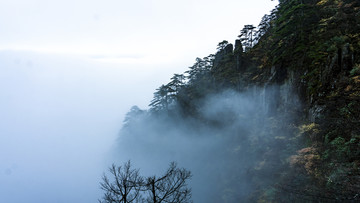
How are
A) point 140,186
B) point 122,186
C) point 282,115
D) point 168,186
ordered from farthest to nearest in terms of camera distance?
point 282,115 < point 168,186 < point 122,186 < point 140,186

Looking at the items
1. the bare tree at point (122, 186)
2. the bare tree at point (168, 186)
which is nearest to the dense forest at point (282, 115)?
the bare tree at point (168, 186)

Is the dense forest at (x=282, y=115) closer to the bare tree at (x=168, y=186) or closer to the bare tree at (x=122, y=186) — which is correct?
the bare tree at (x=168, y=186)

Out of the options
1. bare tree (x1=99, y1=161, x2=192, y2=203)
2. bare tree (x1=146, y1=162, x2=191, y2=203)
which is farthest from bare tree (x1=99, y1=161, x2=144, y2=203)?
bare tree (x1=146, y1=162, x2=191, y2=203)

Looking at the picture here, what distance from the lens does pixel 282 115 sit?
23609 millimetres

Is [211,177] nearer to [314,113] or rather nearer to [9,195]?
[314,113]

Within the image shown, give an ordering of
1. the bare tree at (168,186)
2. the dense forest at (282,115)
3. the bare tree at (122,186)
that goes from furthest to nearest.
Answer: the dense forest at (282,115)
the bare tree at (168,186)
the bare tree at (122,186)

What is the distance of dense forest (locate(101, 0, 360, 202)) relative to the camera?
1372 cm

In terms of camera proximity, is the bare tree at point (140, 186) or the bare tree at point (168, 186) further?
the bare tree at point (168, 186)

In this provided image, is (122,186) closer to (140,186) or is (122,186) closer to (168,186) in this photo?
(140,186)

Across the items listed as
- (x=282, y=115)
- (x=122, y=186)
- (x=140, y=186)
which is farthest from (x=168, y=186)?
(x=282, y=115)

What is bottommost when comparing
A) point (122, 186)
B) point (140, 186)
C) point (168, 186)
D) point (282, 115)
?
point (168, 186)

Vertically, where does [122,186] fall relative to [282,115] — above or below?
below

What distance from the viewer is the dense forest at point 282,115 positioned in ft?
45.0

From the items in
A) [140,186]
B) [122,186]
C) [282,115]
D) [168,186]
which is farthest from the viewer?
[282,115]
